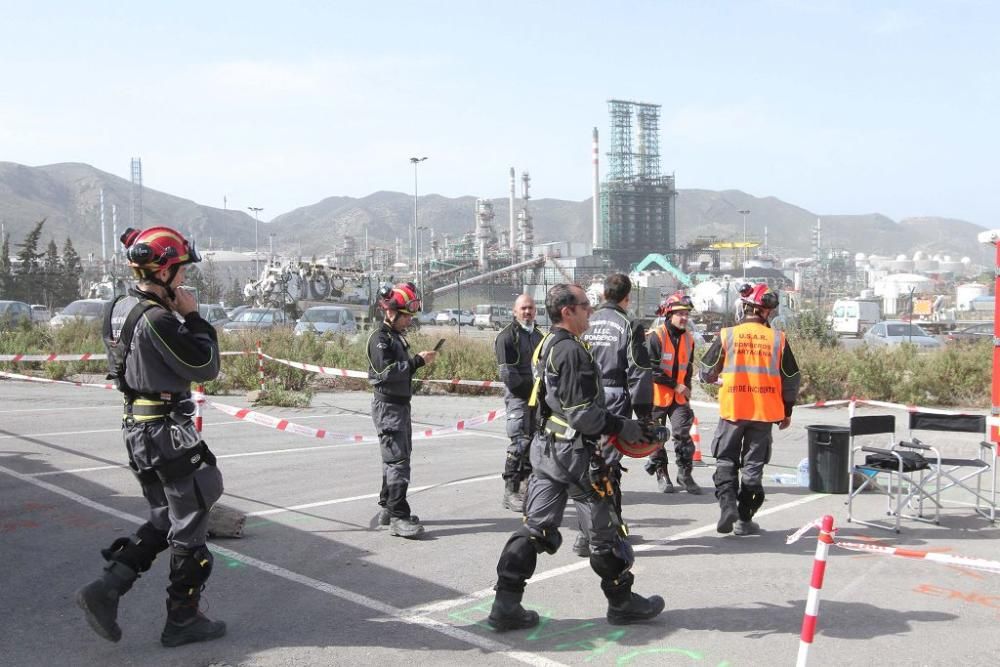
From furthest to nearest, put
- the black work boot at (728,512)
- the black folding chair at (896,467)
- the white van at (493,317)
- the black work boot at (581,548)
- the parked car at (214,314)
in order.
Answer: the white van at (493,317)
the parked car at (214,314)
the black folding chair at (896,467)
the black work boot at (728,512)
the black work boot at (581,548)

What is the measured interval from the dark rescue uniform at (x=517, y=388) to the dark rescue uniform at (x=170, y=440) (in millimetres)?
3475

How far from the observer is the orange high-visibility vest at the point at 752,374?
6922 mm

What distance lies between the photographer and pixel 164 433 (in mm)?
4566

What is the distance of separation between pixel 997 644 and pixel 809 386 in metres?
11.5

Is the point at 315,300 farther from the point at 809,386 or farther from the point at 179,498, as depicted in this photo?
the point at 179,498

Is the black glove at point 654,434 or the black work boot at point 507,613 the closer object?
the black work boot at point 507,613

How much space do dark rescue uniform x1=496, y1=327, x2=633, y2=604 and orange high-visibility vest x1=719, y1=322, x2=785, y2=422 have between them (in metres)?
2.32

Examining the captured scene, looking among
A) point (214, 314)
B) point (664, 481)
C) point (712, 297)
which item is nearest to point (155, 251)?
point (664, 481)

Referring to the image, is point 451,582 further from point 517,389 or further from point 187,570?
point 517,389

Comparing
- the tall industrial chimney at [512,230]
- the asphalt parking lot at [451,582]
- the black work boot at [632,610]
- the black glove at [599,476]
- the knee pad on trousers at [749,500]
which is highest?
the tall industrial chimney at [512,230]

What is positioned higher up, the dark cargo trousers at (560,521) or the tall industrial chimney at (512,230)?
the tall industrial chimney at (512,230)

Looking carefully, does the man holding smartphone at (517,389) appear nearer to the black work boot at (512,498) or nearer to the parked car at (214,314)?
the black work boot at (512,498)

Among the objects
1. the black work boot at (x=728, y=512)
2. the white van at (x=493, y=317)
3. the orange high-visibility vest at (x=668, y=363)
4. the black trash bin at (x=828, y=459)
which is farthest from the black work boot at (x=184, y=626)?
the white van at (x=493, y=317)

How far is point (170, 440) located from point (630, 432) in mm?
2499
